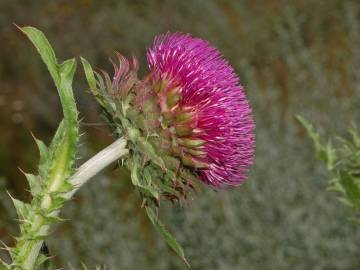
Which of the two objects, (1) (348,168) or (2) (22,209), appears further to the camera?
(1) (348,168)

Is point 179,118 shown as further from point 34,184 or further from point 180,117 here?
point 34,184

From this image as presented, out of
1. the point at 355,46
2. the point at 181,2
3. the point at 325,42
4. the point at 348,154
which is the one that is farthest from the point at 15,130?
the point at 348,154

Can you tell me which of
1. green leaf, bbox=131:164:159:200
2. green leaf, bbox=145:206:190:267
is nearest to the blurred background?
green leaf, bbox=131:164:159:200

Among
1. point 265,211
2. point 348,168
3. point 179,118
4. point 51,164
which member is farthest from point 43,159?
point 265,211

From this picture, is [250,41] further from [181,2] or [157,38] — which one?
[157,38]

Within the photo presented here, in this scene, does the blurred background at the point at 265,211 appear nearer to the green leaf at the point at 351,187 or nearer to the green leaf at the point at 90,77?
the green leaf at the point at 90,77

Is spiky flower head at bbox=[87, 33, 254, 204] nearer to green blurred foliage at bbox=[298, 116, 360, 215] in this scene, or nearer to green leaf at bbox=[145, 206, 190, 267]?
green leaf at bbox=[145, 206, 190, 267]

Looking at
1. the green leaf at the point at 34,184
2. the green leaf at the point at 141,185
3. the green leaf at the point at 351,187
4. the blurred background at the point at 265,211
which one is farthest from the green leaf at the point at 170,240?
the green leaf at the point at 351,187
